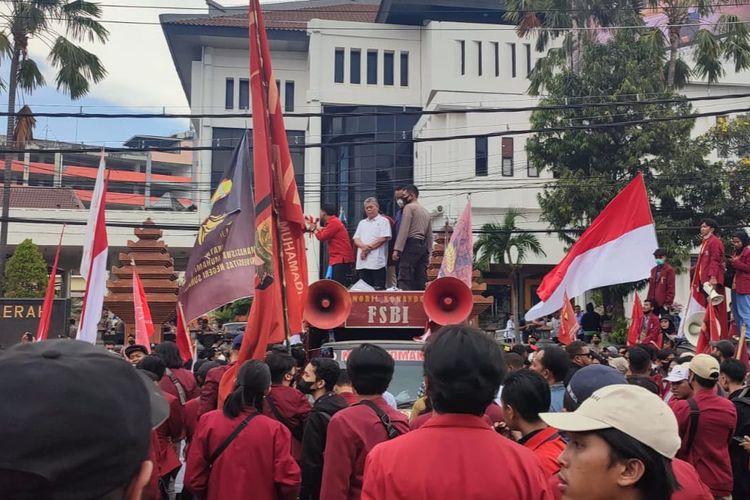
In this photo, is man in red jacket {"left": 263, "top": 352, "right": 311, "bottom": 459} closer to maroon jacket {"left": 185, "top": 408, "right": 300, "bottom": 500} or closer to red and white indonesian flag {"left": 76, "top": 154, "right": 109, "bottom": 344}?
maroon jacket {"left": 185, "top": 408, "right": 300, "bottom": 500}

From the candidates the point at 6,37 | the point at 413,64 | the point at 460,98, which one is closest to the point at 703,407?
the point at 6,37

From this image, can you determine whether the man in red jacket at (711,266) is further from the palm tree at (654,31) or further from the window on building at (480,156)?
the window on building at (480,156)

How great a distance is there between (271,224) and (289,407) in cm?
178

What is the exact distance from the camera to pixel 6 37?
22.3m

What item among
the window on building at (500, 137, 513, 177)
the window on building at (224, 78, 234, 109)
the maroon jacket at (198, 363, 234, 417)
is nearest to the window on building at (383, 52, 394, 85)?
the window on building at (500, 137, 513, 177)

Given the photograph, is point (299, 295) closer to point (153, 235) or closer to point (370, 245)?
point (370, 245)

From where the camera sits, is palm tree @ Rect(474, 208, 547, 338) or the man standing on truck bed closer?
the man standing on truck bed

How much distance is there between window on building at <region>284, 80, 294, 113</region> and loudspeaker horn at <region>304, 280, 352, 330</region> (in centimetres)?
3825

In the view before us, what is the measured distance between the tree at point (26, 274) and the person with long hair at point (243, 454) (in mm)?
24247

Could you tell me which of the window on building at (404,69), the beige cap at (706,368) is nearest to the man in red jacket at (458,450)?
the beige cap at (706,368)

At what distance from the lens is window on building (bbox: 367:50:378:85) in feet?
147

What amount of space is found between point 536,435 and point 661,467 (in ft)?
3.81

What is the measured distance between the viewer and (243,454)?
464 centimetres

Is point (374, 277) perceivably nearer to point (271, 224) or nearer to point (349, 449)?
point (271, 224)
